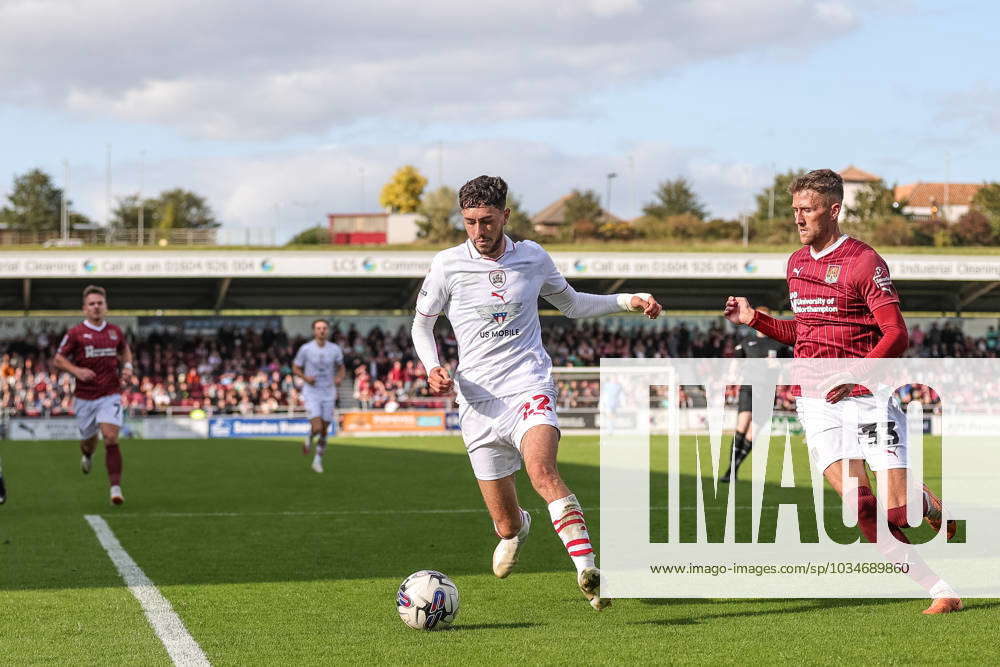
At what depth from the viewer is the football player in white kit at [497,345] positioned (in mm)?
Result: 6926

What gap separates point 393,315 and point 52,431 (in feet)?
44.3

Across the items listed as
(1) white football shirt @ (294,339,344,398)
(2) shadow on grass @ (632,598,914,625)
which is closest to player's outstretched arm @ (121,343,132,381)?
(1) white football shirt @ (294,339,344,398)

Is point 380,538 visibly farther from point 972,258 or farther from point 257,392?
point 972,258

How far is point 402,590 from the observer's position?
6.68 meters

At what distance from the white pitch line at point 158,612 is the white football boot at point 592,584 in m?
1.94

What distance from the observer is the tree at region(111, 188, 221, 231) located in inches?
4277

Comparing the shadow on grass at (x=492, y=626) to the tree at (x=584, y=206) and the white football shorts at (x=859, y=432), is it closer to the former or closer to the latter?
the white football shorts at (x=859, y=432)

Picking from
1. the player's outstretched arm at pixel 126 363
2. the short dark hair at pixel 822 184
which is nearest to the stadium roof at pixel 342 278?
the player's outstretched arm at pixel 126 363

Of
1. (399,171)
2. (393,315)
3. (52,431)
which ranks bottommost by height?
(52,431)

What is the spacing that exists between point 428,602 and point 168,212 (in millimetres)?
103006

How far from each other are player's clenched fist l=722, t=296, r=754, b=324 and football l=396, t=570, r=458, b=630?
219 centimetres

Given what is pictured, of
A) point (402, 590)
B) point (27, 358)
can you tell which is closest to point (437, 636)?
point (402, 590)

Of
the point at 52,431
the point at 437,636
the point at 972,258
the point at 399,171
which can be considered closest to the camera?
the point at 437,636

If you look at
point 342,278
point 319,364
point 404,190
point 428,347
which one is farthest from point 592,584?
point 404,190
